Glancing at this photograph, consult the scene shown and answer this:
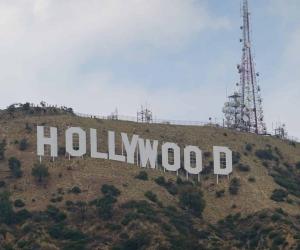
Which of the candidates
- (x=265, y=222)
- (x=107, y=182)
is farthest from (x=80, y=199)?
(x=265, y=222)

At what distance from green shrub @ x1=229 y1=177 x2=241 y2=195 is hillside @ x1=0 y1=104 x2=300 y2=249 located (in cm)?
14

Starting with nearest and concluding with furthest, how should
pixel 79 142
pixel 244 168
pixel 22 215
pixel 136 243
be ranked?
pixel 136 243 → pixel 22 215 → pixel 79 142 → pixel 244 168

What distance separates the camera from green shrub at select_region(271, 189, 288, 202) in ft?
434

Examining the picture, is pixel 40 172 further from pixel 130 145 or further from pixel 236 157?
pixel 236 157

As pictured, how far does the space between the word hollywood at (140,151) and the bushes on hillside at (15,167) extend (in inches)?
143

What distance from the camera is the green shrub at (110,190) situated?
124 metres

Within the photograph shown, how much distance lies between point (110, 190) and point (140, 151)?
34.6 ft

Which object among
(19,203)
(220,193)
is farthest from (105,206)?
(220,193)

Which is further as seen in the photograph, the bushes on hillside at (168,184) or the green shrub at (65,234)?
the bushes on hillside at (168,184)

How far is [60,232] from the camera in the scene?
113 metres

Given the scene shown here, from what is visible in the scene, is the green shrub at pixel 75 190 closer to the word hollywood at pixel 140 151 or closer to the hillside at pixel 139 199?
the hillside at pixel 139 199

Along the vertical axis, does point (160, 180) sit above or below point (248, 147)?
below

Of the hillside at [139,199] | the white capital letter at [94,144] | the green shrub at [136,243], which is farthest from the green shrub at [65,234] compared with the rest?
the white capital letter at [94,144]

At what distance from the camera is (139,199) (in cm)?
12331
